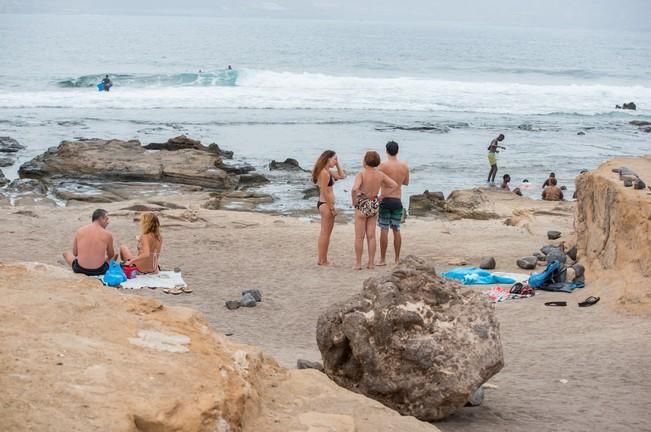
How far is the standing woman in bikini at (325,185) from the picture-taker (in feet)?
38.4

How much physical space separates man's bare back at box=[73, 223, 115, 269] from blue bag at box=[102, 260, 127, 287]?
0.13 meters

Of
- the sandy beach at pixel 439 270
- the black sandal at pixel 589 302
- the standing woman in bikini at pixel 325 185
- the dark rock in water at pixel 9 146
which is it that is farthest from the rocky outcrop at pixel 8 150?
the black sandal at pixel 589 302

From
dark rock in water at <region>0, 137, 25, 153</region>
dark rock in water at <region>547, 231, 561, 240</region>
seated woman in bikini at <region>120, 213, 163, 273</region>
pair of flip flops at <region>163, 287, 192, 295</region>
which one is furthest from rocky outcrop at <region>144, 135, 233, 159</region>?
pair of flip flops at <region>163, 287, 192, 295</region>

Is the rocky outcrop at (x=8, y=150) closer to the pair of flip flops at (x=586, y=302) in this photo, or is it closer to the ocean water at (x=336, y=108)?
the ocean water at (x=336, y=108)

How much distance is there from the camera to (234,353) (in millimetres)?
4766

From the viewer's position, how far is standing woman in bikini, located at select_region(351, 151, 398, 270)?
11695mm

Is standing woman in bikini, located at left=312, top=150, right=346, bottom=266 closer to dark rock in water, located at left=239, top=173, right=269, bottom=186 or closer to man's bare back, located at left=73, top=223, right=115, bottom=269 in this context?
man's bare back, located at left=73, top=223, right=115, bottom=269

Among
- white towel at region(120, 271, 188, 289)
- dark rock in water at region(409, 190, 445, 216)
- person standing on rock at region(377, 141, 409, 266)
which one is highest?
person standing on rock at region(377, 141, 409, 266)

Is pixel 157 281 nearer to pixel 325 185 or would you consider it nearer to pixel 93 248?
pixel 93 248

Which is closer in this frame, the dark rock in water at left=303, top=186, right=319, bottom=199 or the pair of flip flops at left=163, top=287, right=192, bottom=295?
the pair of flip flops at left=163, top=287, right=192, bottom=295

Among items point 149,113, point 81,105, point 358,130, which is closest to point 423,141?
point 358,130

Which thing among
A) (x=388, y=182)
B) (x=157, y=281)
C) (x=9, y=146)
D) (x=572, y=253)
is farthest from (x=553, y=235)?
(x=9, y=146)

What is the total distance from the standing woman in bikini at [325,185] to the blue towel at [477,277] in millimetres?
1660

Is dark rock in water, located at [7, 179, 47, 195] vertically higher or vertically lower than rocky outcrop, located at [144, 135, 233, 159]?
lower
